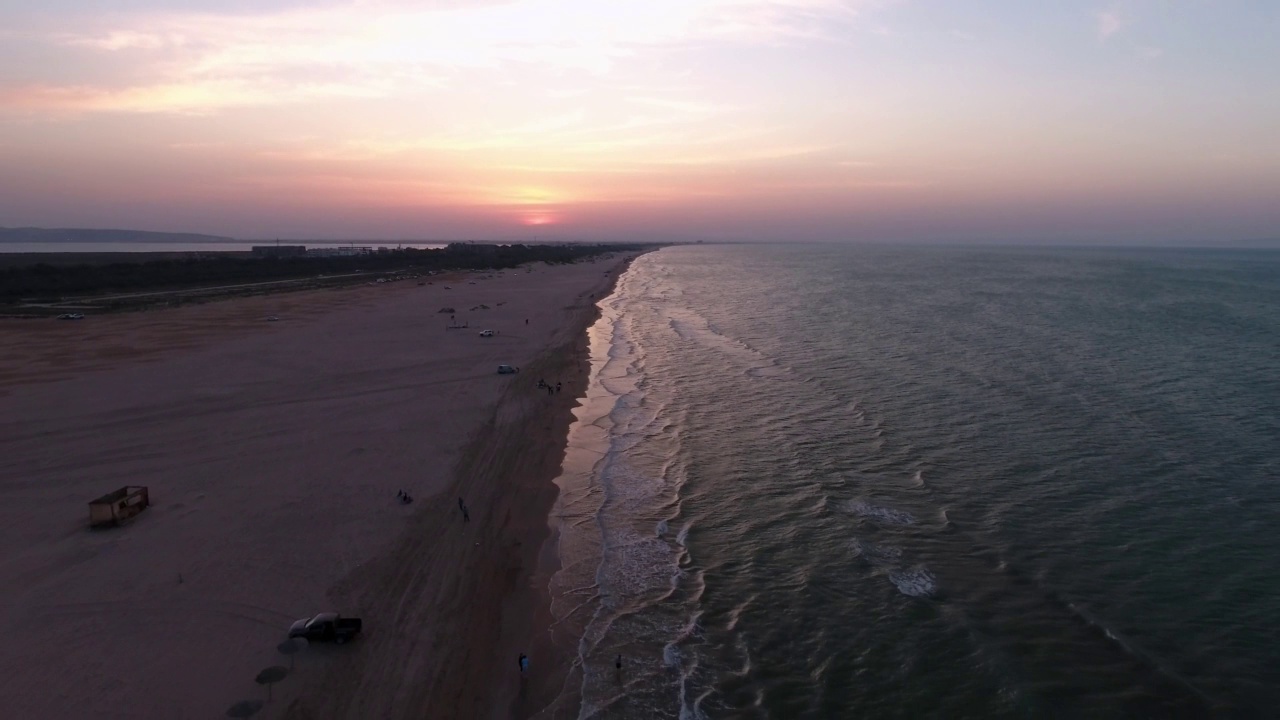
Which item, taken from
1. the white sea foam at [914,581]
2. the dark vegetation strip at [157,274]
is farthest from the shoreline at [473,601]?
the dark vegetation strip at [157,274]

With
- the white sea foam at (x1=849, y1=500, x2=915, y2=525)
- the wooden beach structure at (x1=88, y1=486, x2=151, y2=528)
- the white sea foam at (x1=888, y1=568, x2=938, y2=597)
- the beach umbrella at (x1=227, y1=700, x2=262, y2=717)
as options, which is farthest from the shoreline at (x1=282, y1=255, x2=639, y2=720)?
the white sea foam at (x1=849, y1=500, x2=915, y2=525)

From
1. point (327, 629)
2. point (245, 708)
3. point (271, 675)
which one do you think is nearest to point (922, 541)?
point (327, 629)

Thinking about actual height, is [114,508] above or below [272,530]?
above

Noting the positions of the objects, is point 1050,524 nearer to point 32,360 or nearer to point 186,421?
point 186,421

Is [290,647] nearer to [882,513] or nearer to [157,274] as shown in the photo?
[882,513]

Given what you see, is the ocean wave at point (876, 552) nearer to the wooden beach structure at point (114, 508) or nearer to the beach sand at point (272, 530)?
the beach sand at point (272, 530)

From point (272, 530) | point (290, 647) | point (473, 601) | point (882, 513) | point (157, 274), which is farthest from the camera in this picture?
point (157, 274)

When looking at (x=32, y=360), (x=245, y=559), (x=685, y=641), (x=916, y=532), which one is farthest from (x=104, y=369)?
(x=916, y=532)
